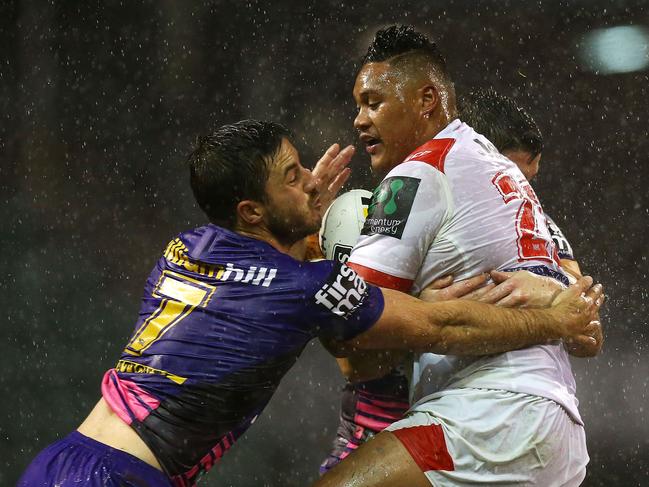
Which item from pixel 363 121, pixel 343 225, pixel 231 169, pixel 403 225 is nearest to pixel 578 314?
pixel 403 225

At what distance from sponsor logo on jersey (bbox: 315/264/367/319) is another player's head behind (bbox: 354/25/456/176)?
3.04 ft

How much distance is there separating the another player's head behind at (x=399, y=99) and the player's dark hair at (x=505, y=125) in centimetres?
66

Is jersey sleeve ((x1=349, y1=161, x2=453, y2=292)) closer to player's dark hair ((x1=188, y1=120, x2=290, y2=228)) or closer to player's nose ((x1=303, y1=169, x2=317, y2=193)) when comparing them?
player's nose ((x1=303, y1=169, x2=317, y2=193))

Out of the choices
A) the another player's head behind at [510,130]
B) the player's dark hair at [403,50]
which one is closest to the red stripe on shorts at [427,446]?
the player's dark hair at [403,50]

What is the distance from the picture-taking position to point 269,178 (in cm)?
269

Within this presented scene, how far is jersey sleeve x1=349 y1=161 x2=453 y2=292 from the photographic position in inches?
108

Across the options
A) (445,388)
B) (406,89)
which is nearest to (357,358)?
(445,388)

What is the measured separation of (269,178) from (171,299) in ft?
1.53

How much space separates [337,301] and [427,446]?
→ 0.50 meters

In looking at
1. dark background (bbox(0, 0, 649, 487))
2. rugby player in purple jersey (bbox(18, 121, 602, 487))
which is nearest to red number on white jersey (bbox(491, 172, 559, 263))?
rugby player in purple jersey (bbox(18, 121, 602, 487))

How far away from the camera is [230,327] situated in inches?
97.3

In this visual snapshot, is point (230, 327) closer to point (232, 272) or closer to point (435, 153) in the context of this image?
point (232, 272)

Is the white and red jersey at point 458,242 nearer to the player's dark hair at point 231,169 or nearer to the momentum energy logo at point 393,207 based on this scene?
the momentum energy logo at point 393,207

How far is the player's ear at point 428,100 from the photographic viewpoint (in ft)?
10.9
